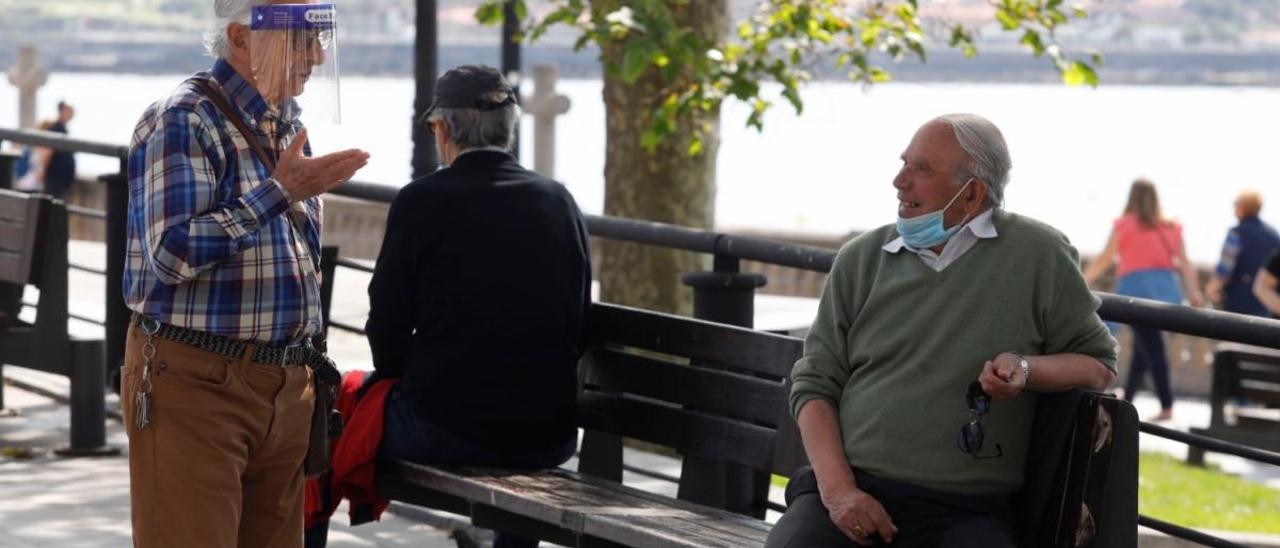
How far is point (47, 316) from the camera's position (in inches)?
278

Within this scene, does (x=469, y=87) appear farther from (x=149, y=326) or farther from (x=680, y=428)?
(x=149, y=326)

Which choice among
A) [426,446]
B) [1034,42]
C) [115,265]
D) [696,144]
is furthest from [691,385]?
[1034,42]

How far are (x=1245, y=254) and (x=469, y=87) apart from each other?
34.3ft

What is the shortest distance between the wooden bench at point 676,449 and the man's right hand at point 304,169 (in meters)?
1.26

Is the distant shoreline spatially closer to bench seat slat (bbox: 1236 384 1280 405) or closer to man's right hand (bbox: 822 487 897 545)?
bench seat slat (bbox: 1236 384 1280 405)

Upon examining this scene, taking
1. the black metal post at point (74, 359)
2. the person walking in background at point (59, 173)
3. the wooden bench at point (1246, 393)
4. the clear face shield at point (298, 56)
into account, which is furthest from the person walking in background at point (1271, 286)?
the person walking in background at point (59, 173)

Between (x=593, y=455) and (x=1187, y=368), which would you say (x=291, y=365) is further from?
(x=1187, y=368)

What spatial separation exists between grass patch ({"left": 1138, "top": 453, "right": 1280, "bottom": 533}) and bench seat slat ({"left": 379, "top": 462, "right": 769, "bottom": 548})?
17.1 feet

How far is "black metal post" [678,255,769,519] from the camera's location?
5.34 m

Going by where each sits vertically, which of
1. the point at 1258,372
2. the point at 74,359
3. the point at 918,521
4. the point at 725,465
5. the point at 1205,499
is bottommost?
the point at 1205,499

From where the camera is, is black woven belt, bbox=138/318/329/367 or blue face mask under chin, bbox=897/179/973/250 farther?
blue face mask under chin, bbox=897/179/973/250

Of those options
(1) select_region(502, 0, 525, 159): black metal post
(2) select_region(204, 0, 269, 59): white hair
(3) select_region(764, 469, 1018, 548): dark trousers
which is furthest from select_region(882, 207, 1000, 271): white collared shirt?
(1) select_region(502, 0, 525, 159): black metal post

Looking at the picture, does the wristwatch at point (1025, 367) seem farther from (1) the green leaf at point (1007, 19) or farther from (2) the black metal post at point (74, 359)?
(1) the green leaf at point (1007, 19)

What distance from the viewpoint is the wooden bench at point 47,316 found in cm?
686
